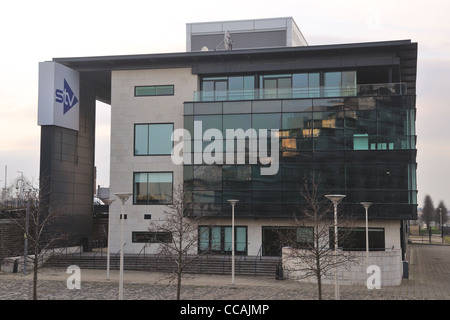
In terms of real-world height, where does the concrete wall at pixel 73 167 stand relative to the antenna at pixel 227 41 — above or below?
below

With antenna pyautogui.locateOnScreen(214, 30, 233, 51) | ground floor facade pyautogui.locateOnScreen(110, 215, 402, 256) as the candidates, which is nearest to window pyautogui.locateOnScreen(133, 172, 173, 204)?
ground floor facade pyautogui.locateOnScreen(110, 215, 402, 256)

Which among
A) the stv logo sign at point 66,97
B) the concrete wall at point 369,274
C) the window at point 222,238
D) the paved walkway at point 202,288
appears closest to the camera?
the paved walkway at point 202,288

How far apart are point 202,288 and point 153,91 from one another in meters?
20.2

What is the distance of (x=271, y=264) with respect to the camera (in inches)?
1496

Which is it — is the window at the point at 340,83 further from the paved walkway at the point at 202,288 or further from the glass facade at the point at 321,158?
the paved walkway at the point at 202,288

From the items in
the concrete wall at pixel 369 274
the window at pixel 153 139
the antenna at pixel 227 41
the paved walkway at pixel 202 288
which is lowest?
the paved walkway at pixel 202 288

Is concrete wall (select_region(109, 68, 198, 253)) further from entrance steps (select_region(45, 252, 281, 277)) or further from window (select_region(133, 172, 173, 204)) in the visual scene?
entrance steps (select_region(45, 252, 281, 277))

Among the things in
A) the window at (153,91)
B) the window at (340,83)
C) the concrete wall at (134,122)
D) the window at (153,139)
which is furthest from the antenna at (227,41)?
the window at (340,83)

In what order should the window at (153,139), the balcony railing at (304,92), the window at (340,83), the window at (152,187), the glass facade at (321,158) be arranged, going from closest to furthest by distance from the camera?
the glass facade at (321,158)
the balcony railing at (304,92)
the window at (340,83)
the window at (152,187)
the window at (153,139)

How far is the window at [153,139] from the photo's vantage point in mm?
44759

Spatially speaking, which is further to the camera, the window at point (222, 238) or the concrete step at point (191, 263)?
the window at point (222, 238)

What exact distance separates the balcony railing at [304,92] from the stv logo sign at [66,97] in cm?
1076

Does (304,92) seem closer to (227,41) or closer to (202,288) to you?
(227,41)
